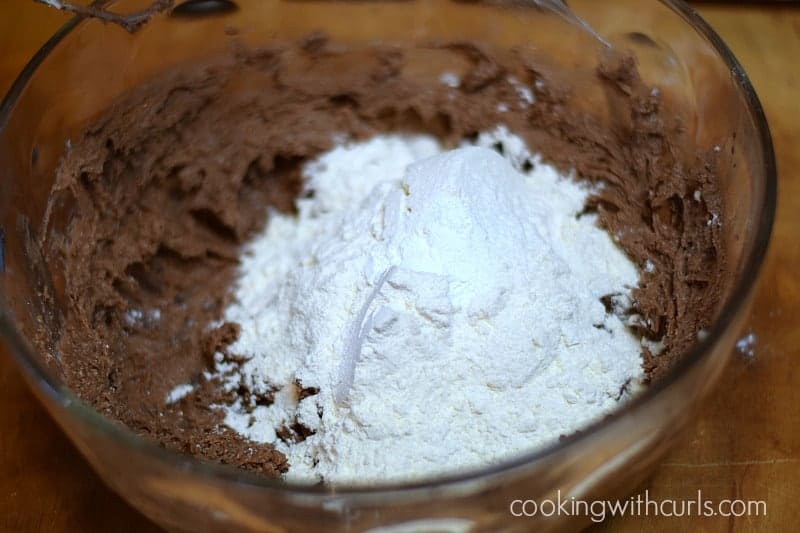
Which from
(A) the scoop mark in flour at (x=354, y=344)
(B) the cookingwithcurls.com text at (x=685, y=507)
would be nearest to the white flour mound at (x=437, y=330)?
(A) the scoop mark in flour at (x=354, y=344)

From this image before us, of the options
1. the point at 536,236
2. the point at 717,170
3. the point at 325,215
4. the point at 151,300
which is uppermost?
the point at 717,170

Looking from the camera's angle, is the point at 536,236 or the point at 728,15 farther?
the point at 728,15

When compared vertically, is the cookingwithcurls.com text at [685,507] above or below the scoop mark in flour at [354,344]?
below

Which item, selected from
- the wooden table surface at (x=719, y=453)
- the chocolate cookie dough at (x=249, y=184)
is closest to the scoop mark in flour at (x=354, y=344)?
the chocolate cookie dough at (x=249, y=184)

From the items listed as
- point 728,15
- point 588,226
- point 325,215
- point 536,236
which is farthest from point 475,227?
point 728,15

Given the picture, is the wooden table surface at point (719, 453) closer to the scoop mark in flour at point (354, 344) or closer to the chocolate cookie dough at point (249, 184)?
the chocolate cookie dough at point (249, 184)

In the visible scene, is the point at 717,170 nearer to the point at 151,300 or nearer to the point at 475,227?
the point at 475,227
